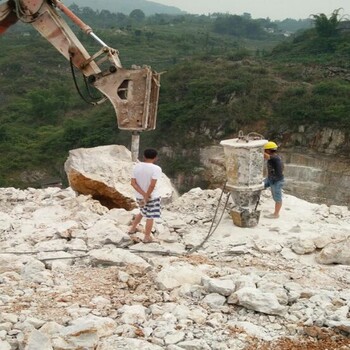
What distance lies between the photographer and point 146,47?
53.7 metres

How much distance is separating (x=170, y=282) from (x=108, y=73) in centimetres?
268

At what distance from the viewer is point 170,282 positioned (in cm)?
448

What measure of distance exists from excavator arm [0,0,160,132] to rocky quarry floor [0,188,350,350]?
4.13 ft

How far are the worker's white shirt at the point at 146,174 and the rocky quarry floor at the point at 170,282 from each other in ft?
1.82

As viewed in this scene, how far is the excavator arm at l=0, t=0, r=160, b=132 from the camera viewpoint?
238 inches

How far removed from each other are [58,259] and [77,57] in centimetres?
241

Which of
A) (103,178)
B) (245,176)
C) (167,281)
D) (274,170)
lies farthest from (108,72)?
(167,281)

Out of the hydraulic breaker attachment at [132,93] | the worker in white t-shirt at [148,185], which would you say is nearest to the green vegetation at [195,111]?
the hydraulic breaker attachment at [132,93]

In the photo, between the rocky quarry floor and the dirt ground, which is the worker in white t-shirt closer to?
the rocky quarry floor

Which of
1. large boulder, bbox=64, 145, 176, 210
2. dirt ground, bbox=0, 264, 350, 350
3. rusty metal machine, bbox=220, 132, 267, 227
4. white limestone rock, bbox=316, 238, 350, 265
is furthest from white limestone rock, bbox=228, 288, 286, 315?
large boulder, bbox=64, 145, 176, 210

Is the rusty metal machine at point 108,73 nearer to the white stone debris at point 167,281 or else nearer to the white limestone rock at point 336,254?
the white stone debris at point 167,281

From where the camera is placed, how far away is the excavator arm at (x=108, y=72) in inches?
238

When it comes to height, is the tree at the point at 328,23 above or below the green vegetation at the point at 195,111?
above

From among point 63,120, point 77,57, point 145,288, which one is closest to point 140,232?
point 145,288
